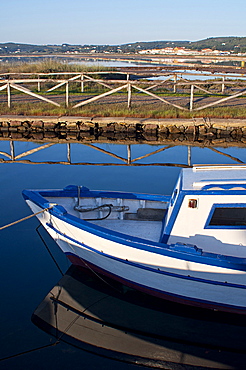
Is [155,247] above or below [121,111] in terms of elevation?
below

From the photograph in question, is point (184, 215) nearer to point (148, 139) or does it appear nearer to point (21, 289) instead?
point (21, 289)

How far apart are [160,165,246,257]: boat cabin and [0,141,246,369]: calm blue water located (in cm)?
255

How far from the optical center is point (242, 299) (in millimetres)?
7898

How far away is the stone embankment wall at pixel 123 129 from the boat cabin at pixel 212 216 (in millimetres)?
11831

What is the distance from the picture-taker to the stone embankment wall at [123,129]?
20547 mm

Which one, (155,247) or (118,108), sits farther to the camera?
(118,108)

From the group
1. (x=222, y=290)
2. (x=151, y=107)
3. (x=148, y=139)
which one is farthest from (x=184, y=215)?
(x=151, y=107)

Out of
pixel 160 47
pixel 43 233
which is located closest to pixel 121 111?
pixel 43 233

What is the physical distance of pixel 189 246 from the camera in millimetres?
8070

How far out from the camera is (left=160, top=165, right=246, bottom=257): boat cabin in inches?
321

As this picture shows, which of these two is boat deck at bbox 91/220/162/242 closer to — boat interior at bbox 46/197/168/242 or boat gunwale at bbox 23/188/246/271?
boat interior at bbox 46/197/168/242

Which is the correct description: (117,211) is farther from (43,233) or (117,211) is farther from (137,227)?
(43,233)

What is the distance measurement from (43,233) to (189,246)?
13.5 feet

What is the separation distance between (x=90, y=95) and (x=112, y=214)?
17968mm
